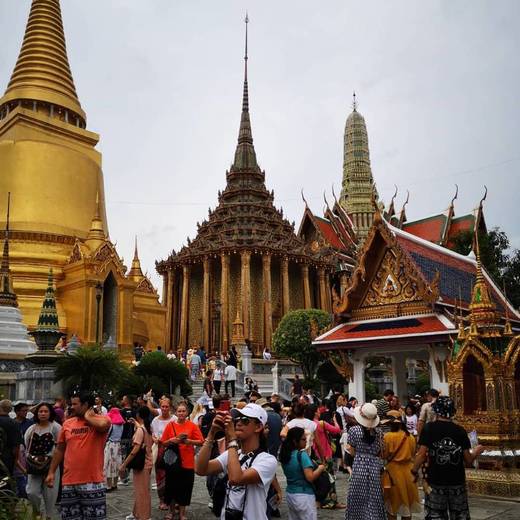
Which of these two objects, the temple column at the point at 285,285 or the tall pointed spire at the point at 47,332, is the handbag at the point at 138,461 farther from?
the temple column at the point at 285,285

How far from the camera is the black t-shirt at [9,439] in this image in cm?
642

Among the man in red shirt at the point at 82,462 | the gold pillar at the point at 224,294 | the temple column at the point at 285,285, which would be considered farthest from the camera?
the temple column at the point at 285,285

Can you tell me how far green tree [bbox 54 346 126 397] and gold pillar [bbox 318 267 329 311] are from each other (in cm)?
2736

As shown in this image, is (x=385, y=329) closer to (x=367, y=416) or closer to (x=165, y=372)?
(x=165, y=372)

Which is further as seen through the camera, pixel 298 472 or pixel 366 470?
pixel 366 470

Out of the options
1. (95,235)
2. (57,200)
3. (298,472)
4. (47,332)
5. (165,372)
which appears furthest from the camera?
(57,200)

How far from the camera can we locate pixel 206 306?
37344 mm

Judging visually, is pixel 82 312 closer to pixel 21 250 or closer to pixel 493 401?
pixel 21 250

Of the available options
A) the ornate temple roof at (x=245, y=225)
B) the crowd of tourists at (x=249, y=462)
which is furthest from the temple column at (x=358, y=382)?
the ornate temple roof at (x=245, y=225)

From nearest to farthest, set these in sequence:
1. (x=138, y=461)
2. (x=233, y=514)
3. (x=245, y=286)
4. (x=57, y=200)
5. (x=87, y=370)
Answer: (x=233, y=514) < (x=138, y=461) < (x=87, y=370) < (x=57, y=200) < (x=245, y=286)

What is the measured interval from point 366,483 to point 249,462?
207cm

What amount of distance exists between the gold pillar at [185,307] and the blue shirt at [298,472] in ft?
111

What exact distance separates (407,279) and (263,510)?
36.4ft

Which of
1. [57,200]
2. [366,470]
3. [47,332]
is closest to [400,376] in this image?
[47,332]
